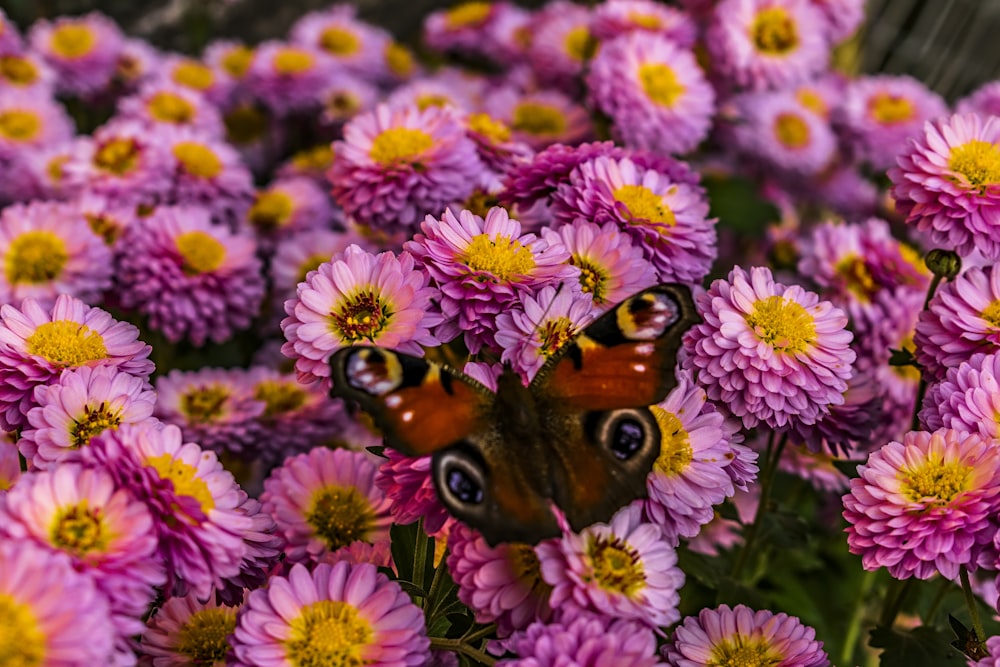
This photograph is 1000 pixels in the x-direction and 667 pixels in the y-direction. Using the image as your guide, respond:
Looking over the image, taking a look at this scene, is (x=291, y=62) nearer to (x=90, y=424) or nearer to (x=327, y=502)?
(x=327, y=502)

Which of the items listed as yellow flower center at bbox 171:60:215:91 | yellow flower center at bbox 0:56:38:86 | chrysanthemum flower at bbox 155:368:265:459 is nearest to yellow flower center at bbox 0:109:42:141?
yellow flower center at bbox 0:56:38:86

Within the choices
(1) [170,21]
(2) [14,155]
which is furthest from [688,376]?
(1) [170,21]

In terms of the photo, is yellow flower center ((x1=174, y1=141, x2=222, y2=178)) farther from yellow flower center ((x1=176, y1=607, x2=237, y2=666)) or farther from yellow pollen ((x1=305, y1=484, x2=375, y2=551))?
yellow flower center ((x1=176, y1=607, x2=237, y2=666))

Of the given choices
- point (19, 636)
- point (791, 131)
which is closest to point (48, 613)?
point (19, 636)

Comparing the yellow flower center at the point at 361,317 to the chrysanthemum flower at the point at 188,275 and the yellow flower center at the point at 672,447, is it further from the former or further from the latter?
the chrysanthemum flower at the point at 188,275

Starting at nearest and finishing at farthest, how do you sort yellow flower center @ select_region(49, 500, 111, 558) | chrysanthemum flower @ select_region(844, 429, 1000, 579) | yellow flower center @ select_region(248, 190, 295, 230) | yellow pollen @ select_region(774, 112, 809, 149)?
yellow flower center @ select_region(49, 500, 111, 558)
chrysanthemum flower @ select_region(844, 429, 1000, 579)
yellow flower center @ select_region(248, 190, 295, 230)
yellow pollen @ select_region(774, 112, 809, 149)

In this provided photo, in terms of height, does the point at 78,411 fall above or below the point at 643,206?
below

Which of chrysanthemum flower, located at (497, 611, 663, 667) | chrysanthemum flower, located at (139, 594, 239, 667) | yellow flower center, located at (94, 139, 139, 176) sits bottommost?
yellow flower center, located at (94, 139, 139, 176)

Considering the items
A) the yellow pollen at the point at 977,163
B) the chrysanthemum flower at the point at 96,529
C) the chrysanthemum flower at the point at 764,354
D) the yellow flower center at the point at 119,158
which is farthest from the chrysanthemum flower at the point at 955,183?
the yellow flower center at the point at 119,158
